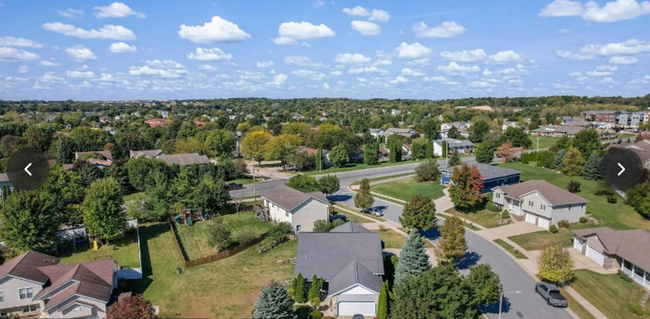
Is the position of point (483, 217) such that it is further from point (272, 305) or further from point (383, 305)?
point (272, 305)

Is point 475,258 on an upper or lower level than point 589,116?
lower

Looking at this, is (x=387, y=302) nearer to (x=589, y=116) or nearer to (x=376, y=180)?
(x=376, y=180)

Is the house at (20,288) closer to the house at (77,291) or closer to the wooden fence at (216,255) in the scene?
the house at (77,291)

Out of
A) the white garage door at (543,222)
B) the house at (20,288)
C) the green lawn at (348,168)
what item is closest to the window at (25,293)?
the house at (20,288)

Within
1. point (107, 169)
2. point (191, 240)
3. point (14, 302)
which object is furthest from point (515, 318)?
point (107, 169)

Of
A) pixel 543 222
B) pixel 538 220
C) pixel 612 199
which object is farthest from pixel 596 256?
pixel 612 199
